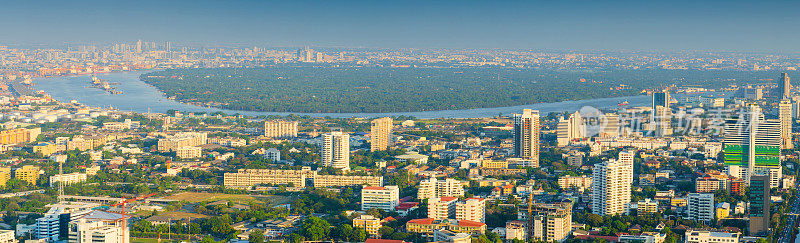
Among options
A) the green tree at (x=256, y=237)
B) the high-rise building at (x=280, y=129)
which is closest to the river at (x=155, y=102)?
the high-rise building at (x=280, y=129)

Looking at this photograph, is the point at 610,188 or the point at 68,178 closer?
the point at 610,188

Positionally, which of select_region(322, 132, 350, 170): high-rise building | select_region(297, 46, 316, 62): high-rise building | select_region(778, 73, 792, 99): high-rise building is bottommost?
select_region(322, 132, 350, 170): high-rise building

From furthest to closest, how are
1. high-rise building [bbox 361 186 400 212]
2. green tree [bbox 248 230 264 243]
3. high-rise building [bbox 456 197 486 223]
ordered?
1. high-rise building [bbox 361 186 400 212]
2. high-rise building [bbox 456 197 486 223]
3. green tree [bbox 248 230 264 243]

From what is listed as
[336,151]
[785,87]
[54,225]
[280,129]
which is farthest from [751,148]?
[785,87]

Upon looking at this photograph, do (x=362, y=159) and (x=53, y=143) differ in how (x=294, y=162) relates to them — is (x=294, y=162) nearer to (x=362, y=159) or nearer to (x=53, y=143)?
(x=362, y=159)

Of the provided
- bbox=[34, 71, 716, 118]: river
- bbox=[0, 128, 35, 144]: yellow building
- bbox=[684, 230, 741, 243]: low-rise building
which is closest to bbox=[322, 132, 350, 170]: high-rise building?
bbox=[0, 128, 35, 144]: yellow building

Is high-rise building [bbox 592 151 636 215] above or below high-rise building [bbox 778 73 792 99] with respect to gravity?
below

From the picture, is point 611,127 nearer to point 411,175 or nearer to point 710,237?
point 411,175

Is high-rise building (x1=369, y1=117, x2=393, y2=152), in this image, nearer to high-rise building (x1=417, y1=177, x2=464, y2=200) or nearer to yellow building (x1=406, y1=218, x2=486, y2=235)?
high-rise building (x1=417, y1=177, x2=464, y2=200)
